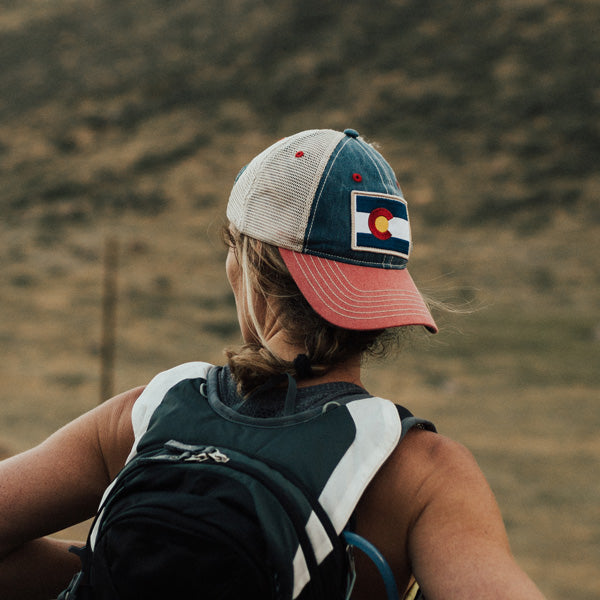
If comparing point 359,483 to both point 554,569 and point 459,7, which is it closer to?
point 554,569

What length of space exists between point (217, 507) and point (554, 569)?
12.5 feet

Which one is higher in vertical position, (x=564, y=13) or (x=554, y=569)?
(x=564, y=13)

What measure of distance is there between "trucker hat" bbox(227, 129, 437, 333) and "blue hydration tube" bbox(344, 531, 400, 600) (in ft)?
1.05

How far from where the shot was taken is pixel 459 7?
754 inches

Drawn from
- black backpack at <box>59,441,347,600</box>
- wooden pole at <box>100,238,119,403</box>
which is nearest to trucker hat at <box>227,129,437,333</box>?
black backpack at <box>59,441,347,600</box>

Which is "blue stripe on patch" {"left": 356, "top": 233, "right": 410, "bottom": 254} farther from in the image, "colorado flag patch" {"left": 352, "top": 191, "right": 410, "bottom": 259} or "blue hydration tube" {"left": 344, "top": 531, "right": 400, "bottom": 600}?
"blue hydration tube" {"left": 344, "top": 531, "right": 400, "bottom": 600}

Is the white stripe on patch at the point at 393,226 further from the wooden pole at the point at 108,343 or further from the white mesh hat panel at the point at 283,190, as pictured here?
the wooden pole at the point at 108,343

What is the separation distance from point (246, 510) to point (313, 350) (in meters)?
0.30

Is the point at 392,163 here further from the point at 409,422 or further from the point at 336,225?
the point at 409,422

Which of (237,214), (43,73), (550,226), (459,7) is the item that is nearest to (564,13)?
(459,7)

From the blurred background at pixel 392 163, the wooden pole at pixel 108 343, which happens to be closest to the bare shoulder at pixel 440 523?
the blurred background at pixel 392 163

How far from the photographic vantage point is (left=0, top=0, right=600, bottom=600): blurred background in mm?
7141

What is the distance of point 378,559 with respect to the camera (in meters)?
1.09

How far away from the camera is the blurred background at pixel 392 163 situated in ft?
23.4
